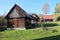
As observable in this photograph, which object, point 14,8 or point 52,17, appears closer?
point 14,8

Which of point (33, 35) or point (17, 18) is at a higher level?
point (17, 18)

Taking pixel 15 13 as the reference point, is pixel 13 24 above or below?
below

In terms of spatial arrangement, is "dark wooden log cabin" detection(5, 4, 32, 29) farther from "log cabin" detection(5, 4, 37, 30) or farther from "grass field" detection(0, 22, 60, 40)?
"grass field" detection(0, 22, 60, 40)

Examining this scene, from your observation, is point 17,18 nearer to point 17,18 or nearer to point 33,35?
A: point 17,18

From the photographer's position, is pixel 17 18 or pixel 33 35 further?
pixel 17 18

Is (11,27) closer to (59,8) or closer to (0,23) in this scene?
(0,23)

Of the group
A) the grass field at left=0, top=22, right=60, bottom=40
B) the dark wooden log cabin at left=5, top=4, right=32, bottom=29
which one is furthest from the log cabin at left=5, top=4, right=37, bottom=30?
the grass field at left=0, top=22, right=60, bottom=40

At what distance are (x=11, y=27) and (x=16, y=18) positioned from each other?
2.74 meters

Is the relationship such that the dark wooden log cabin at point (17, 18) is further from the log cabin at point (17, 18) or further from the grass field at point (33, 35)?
the grass field at point (33, 35)

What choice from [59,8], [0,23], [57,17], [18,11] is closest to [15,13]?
[18,11]

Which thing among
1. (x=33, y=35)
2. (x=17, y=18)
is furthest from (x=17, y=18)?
(x=33, y=35)

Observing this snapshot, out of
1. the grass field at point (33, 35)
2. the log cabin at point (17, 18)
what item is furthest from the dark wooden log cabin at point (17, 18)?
the grass field at point (33, 35)

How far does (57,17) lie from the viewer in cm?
9031

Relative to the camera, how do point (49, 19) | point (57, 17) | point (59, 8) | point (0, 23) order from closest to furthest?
point (0, 23), point (57, 17), point (49, 19), point (59, 8)
